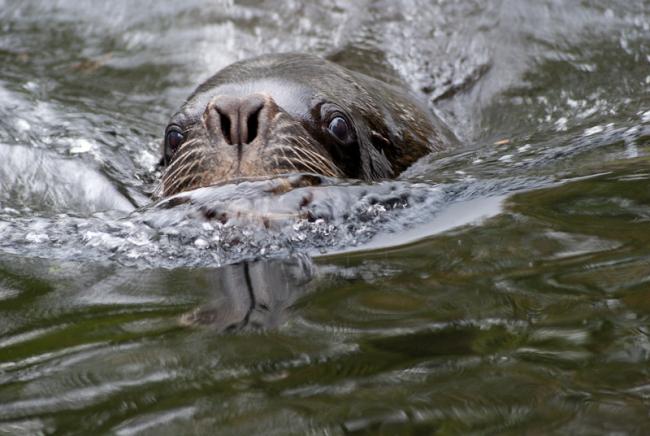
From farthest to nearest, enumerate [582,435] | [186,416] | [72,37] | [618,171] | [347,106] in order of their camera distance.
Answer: [72,37] < [347,106] < [618,171] < [186,416] < [582,435]

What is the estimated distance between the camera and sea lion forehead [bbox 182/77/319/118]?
4738mm

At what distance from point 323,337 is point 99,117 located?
4.45 meters

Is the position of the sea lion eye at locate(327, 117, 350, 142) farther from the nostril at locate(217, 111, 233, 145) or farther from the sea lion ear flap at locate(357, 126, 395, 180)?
the nostril at locate(217, 111, 233, 145)

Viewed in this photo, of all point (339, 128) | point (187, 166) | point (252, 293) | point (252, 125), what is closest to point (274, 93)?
point (339, 128)

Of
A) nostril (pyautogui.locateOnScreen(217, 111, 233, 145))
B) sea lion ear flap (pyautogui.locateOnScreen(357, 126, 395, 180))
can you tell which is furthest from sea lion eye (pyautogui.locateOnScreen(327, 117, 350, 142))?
nostril (pyautogui.locateOnScreen(217, 111, 233, 145))

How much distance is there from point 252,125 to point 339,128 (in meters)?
0.53

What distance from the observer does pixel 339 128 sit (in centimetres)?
477

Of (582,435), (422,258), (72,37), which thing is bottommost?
(582,435)

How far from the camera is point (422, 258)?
3.32 metres

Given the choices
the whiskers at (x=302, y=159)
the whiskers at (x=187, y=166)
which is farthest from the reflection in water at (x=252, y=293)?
the whiskers at (x=187, y=166)

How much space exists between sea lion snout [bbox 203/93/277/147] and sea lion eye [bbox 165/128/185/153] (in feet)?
1.53

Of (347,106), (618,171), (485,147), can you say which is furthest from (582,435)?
(485,147)

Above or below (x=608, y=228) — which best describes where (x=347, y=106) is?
above

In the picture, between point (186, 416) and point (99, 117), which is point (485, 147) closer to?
point (99, 117)
